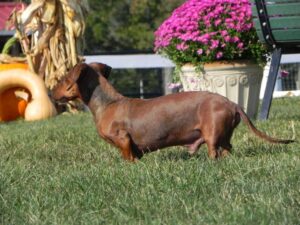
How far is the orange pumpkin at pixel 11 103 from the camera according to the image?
1387 cm

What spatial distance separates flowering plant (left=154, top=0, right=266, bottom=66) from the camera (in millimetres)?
9016

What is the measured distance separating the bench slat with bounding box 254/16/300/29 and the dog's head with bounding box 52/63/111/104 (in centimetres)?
279

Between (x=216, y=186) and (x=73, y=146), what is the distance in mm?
3035

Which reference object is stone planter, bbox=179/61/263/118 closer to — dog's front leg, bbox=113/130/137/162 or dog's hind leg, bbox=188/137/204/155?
dog's hind leg, bbox=188/137/204/155

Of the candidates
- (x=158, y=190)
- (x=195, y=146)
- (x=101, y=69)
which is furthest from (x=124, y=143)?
(x=158, y=190)

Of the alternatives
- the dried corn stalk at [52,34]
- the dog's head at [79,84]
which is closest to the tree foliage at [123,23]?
the dried corn stalk at [52,34]

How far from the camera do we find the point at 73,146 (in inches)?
290

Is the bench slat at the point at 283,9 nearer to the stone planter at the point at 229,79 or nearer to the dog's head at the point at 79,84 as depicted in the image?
the stone planter at the point at 229,79

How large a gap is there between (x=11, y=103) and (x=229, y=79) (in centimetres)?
585

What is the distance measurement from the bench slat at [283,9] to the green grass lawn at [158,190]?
2180 mm

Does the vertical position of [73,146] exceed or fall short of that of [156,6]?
it exceeds it

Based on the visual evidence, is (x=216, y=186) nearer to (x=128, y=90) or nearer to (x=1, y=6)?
(x=128, y=90)

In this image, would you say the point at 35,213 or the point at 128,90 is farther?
the point at 128,90

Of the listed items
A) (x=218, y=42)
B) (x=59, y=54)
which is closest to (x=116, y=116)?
(x=218, y=42)
